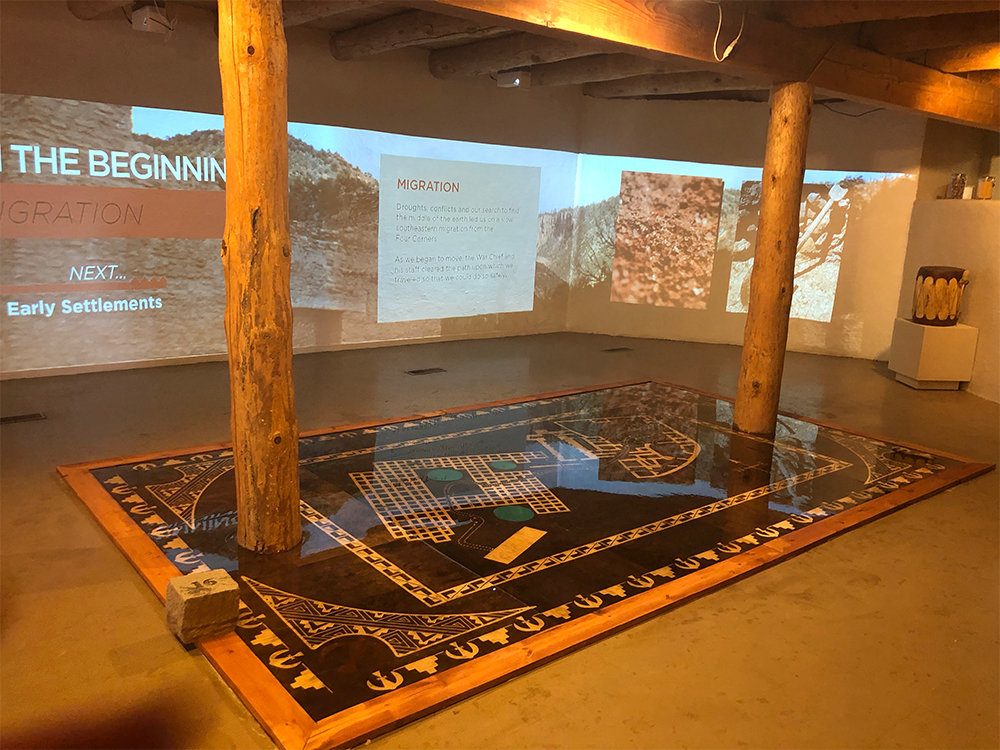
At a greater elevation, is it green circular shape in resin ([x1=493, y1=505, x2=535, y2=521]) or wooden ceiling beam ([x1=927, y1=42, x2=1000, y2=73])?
wooden ceiling beam ([x1=927, y1=42, x2=1000, y2=73])

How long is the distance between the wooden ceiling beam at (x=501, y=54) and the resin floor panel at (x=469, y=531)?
2.67 meters

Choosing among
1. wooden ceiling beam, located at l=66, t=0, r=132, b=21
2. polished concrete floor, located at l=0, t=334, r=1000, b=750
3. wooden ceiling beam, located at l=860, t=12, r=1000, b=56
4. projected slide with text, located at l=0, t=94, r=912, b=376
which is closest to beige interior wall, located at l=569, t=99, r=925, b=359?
projected slide with text, located at l=0, t=94, r=912, b=376

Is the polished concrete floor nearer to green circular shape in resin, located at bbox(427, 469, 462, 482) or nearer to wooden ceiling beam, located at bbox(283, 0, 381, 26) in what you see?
green circular shape in resin, located at bbox(427, 469, 462, 482)

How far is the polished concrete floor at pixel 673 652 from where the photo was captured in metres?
2.20

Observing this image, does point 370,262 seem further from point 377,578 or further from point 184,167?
point 377,578

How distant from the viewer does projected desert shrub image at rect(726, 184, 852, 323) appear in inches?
313

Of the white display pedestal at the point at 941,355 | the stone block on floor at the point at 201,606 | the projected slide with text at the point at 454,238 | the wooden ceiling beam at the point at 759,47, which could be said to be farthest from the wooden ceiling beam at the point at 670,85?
the stone block on floor at the point at 201,606

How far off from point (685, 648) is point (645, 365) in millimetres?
4732

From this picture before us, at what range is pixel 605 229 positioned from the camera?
865cm

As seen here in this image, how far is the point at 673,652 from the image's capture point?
2.61 m

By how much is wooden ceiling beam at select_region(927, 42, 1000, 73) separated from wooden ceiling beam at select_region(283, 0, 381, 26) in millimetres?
3804

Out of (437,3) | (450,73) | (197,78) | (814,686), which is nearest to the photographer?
(814,686)

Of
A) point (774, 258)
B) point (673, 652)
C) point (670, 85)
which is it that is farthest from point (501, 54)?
point (673, 652)

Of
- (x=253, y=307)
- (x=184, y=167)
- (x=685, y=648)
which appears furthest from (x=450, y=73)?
(x=685, y=648)
